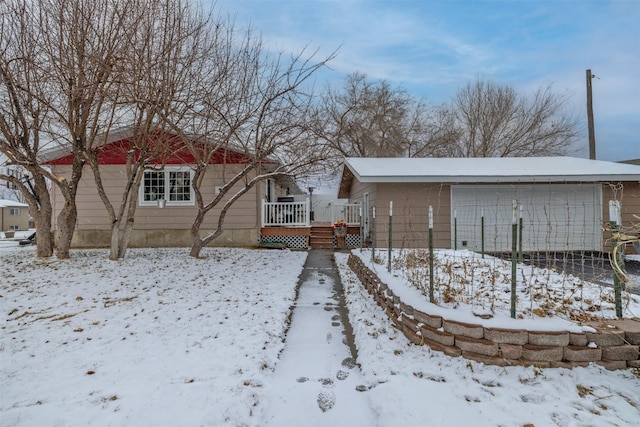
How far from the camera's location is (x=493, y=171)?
362 inches

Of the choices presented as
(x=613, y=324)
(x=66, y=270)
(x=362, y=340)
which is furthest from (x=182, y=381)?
(x=66, y=270)

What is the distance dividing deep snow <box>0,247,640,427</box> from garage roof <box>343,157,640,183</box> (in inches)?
198

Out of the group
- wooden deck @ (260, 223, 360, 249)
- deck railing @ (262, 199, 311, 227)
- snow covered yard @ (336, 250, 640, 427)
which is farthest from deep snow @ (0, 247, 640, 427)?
deck railing @ (262, 199, 311, 227)

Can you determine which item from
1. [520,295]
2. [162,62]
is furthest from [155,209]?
[520,295]

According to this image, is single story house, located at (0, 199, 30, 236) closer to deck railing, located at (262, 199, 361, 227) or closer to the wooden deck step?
deck railing, located at (262, 199, 361, 227)

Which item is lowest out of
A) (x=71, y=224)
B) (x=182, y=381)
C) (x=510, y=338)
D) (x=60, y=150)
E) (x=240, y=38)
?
(x=182, y=381)

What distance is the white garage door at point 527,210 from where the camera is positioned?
9.12m

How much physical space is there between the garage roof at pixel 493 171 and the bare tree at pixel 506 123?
8.49m

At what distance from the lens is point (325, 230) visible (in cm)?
1161

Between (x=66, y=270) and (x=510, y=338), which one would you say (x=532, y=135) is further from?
(x=66, y=270)

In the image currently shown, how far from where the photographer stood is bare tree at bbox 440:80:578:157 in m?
17.7

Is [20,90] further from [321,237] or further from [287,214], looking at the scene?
[321,237]

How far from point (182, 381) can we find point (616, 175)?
10.7 meters

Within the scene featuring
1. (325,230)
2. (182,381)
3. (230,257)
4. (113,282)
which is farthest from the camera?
(325,230)
